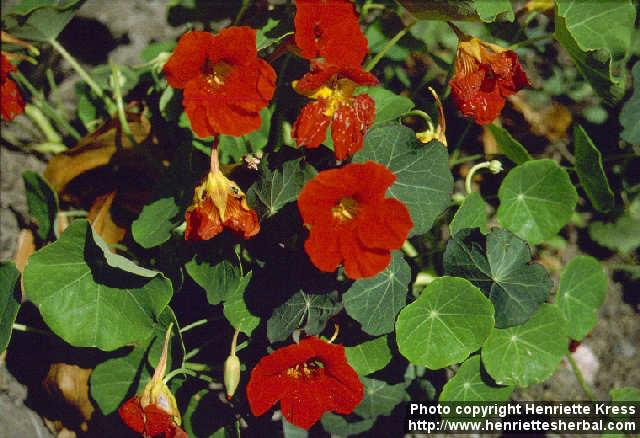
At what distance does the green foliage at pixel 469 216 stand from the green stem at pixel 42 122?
1697 mm

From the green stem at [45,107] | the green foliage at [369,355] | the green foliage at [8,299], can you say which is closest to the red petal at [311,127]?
the green foliage at [369,355]

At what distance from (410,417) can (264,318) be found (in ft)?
2.45

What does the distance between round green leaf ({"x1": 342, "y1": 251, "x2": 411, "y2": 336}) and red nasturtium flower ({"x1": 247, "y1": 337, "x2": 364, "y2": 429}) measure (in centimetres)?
19

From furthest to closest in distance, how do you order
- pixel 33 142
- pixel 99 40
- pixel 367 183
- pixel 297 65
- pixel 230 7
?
1. pixel 99 40
2. pixel 33 142
3. pixel 230 7
4. pixel 297 65
5. pixel 367 183

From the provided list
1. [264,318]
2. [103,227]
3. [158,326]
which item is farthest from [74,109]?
[264,318]

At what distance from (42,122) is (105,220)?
61cm

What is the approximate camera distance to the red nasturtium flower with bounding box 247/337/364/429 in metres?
1.33

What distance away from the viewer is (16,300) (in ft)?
5.17

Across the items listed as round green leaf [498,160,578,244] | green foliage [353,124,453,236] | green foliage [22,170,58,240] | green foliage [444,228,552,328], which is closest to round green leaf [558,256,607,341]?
round green leaf [498,160,578,244]

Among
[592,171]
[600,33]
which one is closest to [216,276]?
[592,171]

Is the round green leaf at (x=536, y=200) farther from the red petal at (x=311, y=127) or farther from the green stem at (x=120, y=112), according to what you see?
the green stem at (x=120, y=112)

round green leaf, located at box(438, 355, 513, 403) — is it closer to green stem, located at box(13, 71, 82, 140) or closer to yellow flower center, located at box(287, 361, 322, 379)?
yellow flower center, located at box(287, 361, 322, 379)

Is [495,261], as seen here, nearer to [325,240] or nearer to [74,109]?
[325,240]

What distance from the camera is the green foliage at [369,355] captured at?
160 cm
